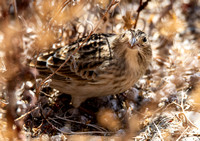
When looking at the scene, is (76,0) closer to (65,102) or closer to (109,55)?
(109,55)

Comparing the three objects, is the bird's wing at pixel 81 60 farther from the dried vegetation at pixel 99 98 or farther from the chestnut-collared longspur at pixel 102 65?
the dried vegetation at pixel 99 98

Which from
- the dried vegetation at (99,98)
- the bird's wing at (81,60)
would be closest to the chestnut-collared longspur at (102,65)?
the bird's wing at (81,60)

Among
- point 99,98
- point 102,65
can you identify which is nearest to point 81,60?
point 102,65

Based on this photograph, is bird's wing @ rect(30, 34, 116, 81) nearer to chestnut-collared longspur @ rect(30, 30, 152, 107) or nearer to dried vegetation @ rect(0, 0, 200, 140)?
chestnut-collared longspur @ rect(30, 30, 152, 107)

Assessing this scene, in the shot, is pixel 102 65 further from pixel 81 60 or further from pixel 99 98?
pixel 99 98

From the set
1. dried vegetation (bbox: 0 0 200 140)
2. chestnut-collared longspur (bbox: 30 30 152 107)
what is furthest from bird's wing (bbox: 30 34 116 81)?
dried vegetation (bbox: 0 0 200 140)

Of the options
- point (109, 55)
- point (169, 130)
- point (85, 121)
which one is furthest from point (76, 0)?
point (169, 130)
